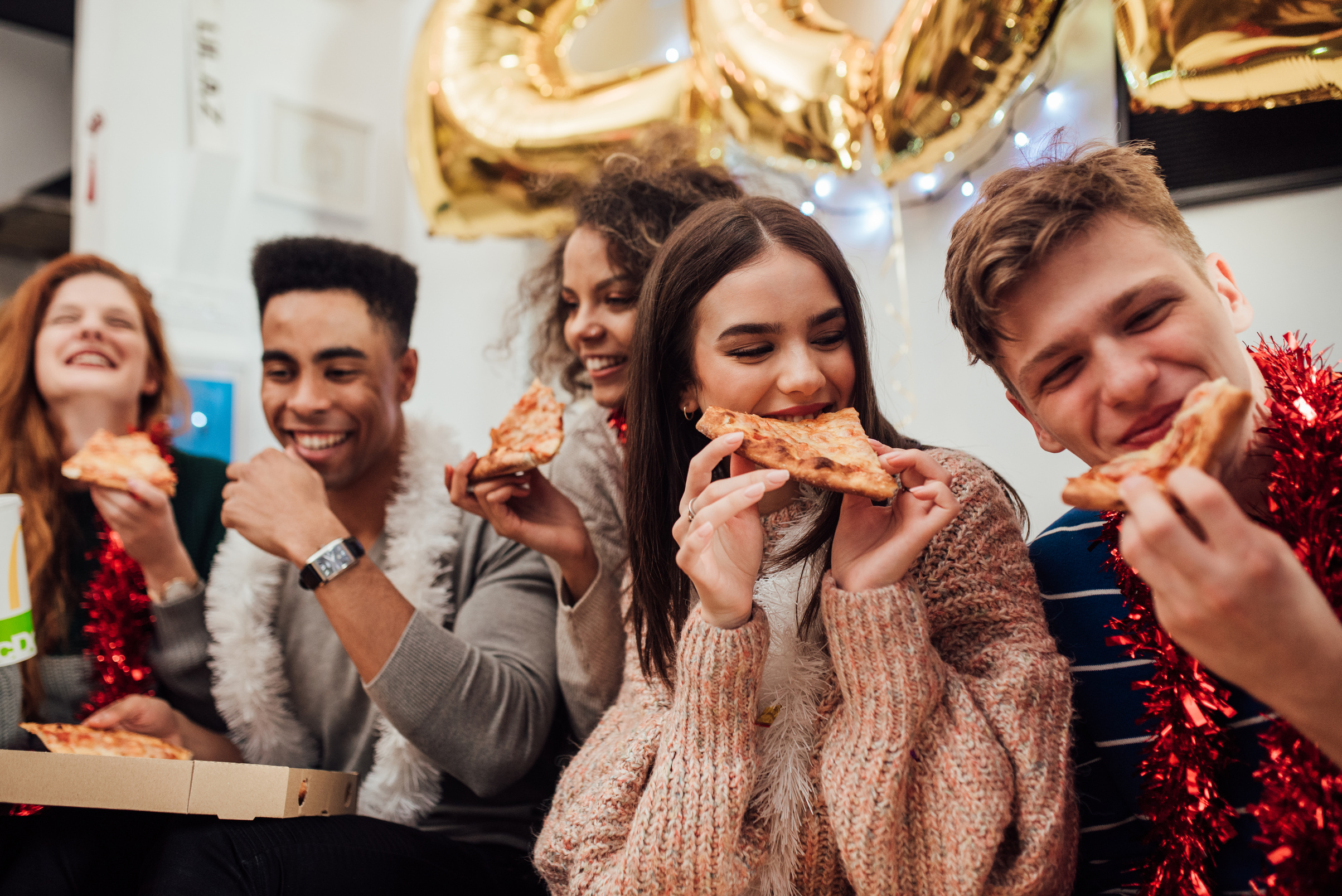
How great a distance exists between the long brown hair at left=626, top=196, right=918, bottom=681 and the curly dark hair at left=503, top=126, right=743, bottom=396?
32 centimetres

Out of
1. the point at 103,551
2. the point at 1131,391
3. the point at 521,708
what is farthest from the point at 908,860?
the point at 103,551

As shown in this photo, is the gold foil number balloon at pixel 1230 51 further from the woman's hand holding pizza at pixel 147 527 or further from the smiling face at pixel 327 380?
the woman's hand holding pizza at pixel 147 527

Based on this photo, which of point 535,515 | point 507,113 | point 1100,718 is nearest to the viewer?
point 1100,718

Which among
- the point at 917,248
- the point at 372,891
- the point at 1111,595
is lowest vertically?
the point at 372,891

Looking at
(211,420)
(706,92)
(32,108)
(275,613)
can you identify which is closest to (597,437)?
(275,613)

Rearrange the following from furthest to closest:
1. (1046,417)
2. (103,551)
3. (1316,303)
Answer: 1. (103,551)
2. (1316,303)
3. (1046,417)

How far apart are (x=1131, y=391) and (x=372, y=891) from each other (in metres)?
1.34

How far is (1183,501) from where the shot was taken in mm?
772

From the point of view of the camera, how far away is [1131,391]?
963mm

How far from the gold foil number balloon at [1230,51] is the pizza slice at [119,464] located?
2.09m

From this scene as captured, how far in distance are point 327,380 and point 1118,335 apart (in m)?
1.62

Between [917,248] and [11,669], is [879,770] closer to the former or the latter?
[917,248]

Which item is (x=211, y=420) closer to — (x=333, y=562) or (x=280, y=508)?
(x=280, y=508)

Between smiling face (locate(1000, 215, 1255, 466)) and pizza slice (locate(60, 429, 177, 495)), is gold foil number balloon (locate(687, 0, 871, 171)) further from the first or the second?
pizza slice (locate(60, 429, 177, 495))
